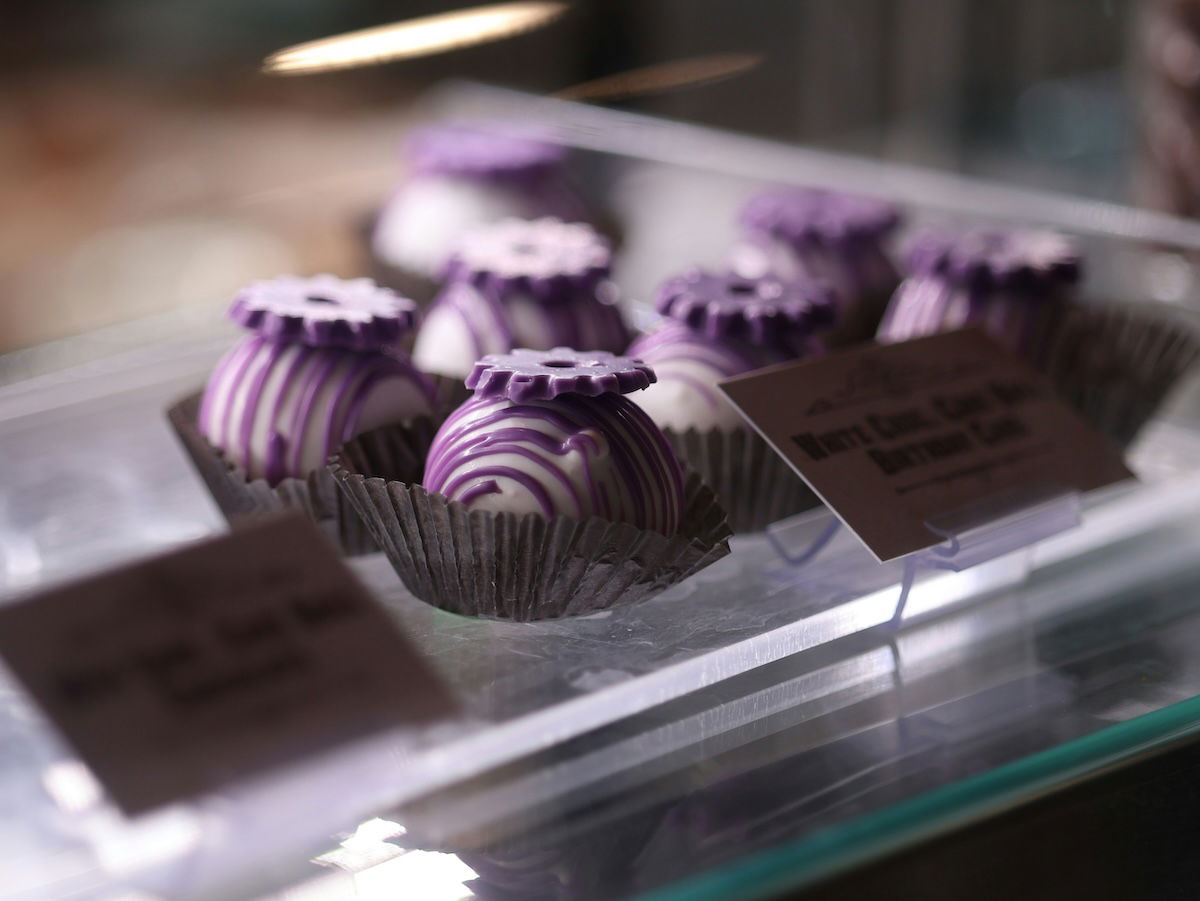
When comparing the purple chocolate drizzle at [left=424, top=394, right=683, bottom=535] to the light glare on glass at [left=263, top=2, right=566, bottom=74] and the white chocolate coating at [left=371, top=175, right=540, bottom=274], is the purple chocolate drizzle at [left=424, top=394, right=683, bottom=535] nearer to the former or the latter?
the light glare on glass at [left=263, top=2, right=566, bottom=74]

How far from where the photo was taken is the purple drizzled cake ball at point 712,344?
48.6 inches

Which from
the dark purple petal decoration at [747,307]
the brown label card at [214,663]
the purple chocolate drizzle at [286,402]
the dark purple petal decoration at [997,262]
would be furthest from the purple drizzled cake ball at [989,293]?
the brown label card at [214,663]

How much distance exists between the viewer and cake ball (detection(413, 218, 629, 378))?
1.38 m

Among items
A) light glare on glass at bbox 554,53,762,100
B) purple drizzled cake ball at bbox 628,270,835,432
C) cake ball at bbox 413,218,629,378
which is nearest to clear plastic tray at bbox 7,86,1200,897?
purple drizzled cake ball at bbox 628,270,835,432

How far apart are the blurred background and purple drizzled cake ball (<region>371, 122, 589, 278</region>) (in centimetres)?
7

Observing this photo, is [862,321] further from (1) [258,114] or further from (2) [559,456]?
(1) [258,114]

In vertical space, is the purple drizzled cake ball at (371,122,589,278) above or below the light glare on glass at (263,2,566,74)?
below

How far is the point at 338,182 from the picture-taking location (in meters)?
2.11

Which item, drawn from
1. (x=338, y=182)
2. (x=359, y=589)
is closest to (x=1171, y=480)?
(x=359, y=589)

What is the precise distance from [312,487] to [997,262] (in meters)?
0.74

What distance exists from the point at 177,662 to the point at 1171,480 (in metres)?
0.95

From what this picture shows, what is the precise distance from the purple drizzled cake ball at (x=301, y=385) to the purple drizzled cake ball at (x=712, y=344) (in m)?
0.22

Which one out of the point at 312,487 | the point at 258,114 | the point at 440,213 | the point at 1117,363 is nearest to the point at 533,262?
the point at 312,487

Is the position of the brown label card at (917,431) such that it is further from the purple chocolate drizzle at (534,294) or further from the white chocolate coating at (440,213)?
the white chocolate coating at (440,213)
